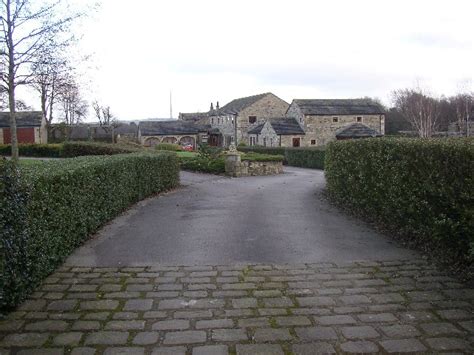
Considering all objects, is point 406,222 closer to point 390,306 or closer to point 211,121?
point 390,306

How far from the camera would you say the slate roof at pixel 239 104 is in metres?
64.4

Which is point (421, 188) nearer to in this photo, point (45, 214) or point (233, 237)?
point (233, 237)

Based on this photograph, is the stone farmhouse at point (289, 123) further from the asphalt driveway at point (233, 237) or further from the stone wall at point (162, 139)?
the asphalt driveway at point (233, 237)

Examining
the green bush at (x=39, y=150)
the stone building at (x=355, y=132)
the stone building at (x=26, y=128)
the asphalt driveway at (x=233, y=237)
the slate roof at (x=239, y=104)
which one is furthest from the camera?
the slate roof at (x=239, y=104)

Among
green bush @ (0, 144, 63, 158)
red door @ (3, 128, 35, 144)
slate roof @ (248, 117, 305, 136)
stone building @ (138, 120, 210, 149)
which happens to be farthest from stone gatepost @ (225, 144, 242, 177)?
stone building @ (138, 120, 210, 149)

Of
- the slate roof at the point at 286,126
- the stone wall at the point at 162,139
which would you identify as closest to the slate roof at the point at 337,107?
the slate roof at the point at 286,126

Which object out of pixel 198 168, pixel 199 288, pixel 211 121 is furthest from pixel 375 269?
pixel 211 121

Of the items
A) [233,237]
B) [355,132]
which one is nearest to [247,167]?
[233,237]

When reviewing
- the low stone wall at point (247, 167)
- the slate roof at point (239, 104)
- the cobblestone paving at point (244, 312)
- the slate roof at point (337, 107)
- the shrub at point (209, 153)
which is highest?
the slate roof at point (239, 104)

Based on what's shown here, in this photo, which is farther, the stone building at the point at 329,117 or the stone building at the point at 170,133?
the stone building at the point at 170,133

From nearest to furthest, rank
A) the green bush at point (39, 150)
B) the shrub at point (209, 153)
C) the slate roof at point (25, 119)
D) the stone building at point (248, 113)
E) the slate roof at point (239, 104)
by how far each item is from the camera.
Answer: the shrub at point (209, 153), the green bush at point (39, 150), the slate roof at point (25, 119), the stone building at point (248, 113), the slate roof at point (239, 104)

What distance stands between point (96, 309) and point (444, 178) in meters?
4.68

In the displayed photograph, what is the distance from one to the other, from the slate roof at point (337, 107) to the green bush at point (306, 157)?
455 inches

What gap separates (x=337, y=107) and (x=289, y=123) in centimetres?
642
